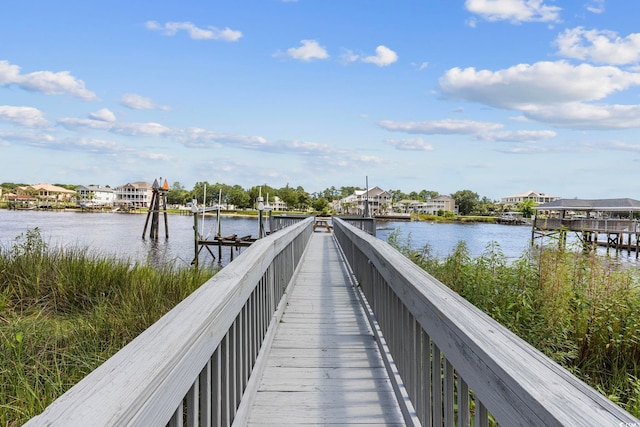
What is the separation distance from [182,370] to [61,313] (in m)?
7.37

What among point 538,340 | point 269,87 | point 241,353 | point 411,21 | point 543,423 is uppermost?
point 411,21

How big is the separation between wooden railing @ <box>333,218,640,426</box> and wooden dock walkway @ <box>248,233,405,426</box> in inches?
9.4

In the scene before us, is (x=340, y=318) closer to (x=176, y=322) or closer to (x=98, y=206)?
(x=176, y=322)

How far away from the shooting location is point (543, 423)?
1.01 m

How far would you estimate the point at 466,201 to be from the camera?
151 metres

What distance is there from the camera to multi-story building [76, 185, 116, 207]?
143 metres

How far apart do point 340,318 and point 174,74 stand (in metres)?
35.9

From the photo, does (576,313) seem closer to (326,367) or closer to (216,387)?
(326,367)

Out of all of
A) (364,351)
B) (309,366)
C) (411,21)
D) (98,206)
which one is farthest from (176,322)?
(98,206)

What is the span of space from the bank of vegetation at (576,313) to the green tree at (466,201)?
470 feet

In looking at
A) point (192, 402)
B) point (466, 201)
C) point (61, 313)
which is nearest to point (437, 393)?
point (192, 402)

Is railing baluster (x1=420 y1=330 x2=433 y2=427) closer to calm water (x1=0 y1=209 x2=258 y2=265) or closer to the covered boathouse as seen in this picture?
calm water (x1=0 y1=209 x2=258 y2=265)

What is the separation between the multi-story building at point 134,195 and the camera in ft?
471

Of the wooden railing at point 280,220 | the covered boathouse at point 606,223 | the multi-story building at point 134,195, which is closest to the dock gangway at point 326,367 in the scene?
the wooden railing at point 280,220
